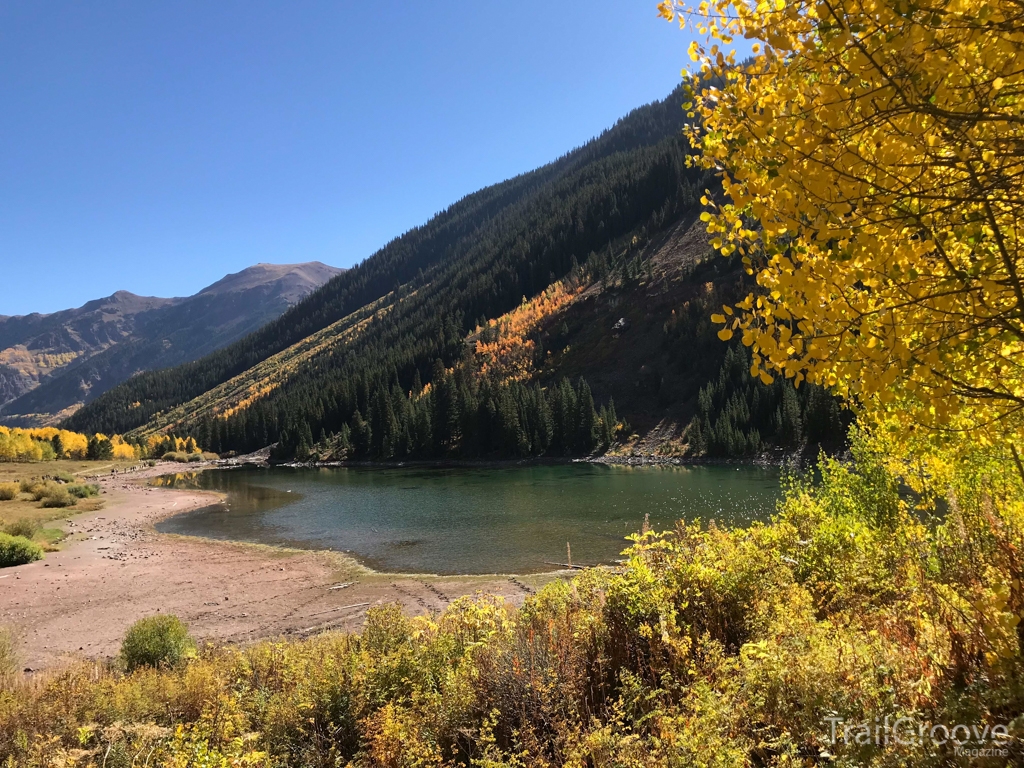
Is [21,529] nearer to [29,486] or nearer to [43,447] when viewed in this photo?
[29,486]

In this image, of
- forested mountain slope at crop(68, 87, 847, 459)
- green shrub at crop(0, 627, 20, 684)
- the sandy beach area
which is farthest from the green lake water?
forested mountain slope at crop(68, 87, 847, 459)

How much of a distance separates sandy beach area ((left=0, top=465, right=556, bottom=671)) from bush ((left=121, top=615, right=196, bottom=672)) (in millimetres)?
3514

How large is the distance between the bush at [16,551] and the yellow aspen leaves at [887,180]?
3480cm

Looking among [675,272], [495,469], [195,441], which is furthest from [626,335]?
[195,441]

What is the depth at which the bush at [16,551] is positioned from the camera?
25141mm

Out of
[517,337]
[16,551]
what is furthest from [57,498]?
[517,337]

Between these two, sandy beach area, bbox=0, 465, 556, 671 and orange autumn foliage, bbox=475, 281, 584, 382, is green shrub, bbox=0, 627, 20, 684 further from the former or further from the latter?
orange autumn foliage, bbox=475, 281, 584, 382

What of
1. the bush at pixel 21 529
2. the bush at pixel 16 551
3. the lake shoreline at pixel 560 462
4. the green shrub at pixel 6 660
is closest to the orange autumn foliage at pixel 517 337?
the lake shoreline at pixel 560 462

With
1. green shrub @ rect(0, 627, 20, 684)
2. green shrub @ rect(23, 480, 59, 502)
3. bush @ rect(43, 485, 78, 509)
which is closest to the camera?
green shrub @ rect(0, 627, 20, 684)

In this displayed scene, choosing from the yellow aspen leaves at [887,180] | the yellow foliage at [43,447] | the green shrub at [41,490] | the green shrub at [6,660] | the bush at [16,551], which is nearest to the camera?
the yellow aspen leaves at [887,180]

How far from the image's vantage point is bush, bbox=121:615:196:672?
11.7 metres

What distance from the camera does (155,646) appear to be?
39.1 ft

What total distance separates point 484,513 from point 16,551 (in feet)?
85.3

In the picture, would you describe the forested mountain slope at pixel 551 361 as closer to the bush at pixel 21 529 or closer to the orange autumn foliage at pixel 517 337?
the orange autumn foliage at pixel 517 337
